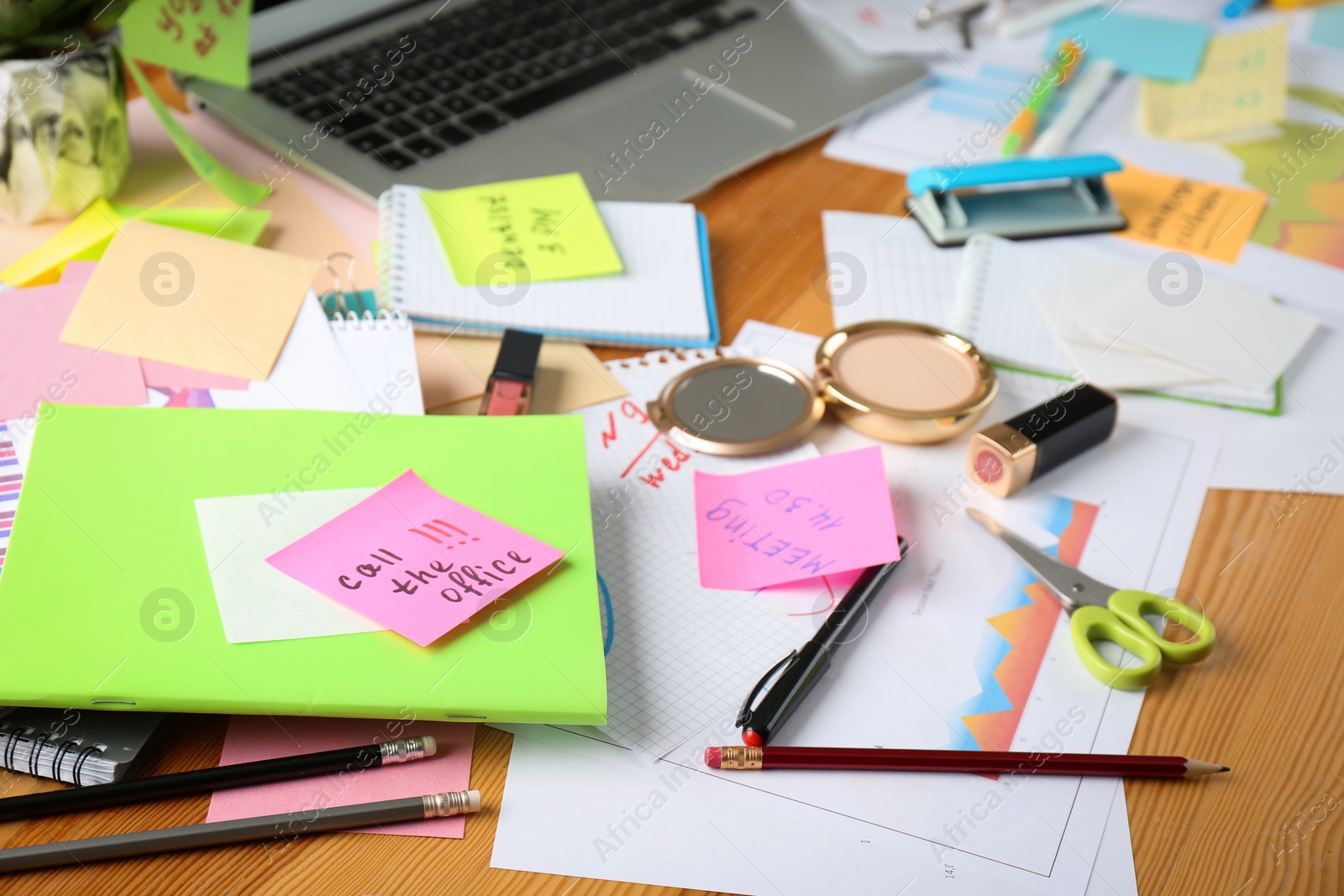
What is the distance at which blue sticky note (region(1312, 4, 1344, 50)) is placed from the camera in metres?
1.45

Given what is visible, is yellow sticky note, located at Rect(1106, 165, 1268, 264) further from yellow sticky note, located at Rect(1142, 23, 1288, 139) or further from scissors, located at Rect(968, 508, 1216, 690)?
scissors, located at Rect(968, 508, 1216, 690)

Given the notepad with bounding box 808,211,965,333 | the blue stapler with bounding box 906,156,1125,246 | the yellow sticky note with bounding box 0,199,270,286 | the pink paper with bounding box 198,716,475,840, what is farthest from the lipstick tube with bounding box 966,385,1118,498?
the yellow sticky note with bounding box 0,199,270,286

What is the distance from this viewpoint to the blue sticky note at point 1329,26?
145 cm

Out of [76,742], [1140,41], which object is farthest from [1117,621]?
[1140,41]

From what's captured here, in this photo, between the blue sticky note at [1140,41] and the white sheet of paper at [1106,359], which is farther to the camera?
the blue sticky note at [1140,41]

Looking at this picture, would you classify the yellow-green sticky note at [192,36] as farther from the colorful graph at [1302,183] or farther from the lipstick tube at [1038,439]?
the colorful graph at [1302,183]

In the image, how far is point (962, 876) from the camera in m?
0.55

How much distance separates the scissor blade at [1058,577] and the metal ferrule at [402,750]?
41 centimetres

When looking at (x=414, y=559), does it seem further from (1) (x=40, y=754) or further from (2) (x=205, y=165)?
(2) (x=205, y=165)

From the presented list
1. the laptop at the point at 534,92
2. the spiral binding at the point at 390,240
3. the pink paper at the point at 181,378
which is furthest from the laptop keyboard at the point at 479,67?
the pink paper at the point at 181,378

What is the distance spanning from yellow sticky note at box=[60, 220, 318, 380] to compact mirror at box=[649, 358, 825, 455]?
29cm

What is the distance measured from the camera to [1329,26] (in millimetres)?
1483

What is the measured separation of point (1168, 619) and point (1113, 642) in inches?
1.7

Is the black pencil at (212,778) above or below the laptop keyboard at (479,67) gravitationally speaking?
below
